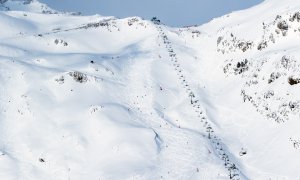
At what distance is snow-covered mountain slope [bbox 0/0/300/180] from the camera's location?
19.3 m

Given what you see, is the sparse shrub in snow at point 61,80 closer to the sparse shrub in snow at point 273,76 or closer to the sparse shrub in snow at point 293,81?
the sparse shrub in snow at point 273,76

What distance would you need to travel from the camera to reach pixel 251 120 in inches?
988

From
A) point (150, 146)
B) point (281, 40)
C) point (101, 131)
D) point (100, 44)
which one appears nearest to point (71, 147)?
point (101, 131)

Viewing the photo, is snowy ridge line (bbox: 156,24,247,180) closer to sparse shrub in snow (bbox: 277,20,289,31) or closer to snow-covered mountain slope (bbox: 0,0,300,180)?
snow-covered mountain slope (bbox: 0,0,300,180)

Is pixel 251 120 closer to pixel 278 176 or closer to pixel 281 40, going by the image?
pixel 278 176

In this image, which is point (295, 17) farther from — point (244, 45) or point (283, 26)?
point (244, 45)

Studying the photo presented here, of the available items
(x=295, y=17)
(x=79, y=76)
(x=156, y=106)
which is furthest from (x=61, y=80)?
(x=295, y=17)

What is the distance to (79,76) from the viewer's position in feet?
92.5

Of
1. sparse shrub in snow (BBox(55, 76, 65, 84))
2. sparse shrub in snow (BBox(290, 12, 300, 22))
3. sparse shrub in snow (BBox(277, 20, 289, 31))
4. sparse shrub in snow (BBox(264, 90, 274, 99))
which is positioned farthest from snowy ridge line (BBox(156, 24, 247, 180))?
sparse shrub in snow (BBox(290, 12, 300, 22))

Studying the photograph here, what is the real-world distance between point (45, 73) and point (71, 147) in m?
9.30

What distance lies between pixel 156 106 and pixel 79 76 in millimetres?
5201

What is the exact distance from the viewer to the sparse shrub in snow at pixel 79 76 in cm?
2798

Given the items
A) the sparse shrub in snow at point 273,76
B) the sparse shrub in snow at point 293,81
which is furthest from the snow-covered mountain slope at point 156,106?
the sparse shrub in snow at point 273,76

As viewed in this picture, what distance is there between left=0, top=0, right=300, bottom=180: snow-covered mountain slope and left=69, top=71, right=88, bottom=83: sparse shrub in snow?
0.07 meters
